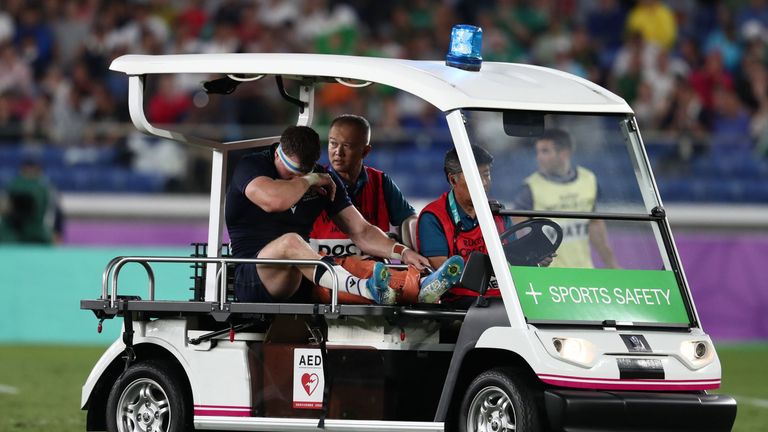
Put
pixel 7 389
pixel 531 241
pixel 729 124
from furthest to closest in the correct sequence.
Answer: pixel 729 124
pixel 7 389
pixel 531 241

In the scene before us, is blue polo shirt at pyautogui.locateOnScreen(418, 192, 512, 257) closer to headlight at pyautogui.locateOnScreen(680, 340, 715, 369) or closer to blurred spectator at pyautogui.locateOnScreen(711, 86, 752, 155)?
headlight at pyautogui.locateOnScreen(680, 340, 715, 369)

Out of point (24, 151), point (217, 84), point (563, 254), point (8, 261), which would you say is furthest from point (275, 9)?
point (563, 254)

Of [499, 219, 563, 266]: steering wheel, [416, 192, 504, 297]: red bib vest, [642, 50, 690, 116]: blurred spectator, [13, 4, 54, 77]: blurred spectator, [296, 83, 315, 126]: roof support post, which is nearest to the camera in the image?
[499, 219, 563, 266]: steering wheel

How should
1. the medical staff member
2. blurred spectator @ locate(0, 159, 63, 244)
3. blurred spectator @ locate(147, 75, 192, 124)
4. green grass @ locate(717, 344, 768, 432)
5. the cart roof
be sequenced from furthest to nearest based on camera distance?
blurred spectator @ locate(147, 75, 192, 124) → blurred spectator @ locate(0, 159, 63, 244) → green grass @ locate(717, 344, 768, 432) → the medical staff member → the cart roof

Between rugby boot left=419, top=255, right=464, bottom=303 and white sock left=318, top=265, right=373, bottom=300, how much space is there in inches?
12.0

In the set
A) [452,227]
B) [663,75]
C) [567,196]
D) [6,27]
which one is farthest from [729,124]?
[452,227]

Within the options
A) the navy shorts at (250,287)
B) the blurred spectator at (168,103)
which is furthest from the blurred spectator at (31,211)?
the navy shorts at (250,287)

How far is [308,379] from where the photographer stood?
898cm

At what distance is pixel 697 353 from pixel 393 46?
579 inches

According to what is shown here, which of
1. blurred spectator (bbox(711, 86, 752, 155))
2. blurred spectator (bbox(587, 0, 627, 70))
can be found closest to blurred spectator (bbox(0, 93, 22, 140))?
blurred spectator (bbox(587, 0, 627, 70))

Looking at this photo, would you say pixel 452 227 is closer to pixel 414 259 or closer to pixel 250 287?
pixel 414 259

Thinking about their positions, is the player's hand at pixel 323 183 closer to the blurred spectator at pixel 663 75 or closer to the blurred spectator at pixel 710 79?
the blurred spectator at pixel 663 75

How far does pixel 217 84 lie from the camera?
9992 millimetres

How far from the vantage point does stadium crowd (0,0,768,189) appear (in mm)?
21234
